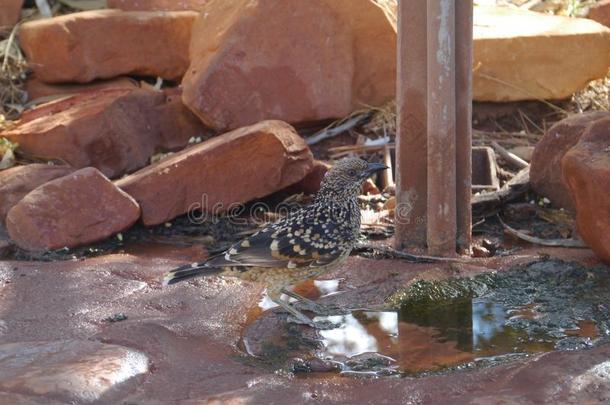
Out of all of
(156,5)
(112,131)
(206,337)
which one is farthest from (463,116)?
(156,5)

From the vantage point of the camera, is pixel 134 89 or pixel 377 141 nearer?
pixel 377 141

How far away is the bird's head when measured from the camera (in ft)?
20.9

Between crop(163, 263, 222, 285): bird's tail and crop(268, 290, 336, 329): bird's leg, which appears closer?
crop(163, 263, 222, 285): bird's tail

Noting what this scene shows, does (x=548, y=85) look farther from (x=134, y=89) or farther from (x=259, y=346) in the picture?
(x=259, y=346)

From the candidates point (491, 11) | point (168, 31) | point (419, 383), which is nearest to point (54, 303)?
point (419, 383)

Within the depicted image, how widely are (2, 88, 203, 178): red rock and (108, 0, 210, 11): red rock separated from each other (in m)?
1.42

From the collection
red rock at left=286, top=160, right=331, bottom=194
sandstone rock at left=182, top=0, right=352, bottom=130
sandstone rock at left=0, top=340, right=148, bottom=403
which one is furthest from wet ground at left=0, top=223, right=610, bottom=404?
sandstone rock at left=182, top=0, right=352, bottom=130

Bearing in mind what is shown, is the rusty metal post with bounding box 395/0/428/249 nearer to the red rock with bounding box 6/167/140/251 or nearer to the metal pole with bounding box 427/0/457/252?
the metal pole with bounding box 427/0/457/252

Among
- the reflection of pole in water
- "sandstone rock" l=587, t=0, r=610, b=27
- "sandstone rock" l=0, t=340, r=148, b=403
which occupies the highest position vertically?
"sandstone rock" l=587, t=0, r=610, b=27

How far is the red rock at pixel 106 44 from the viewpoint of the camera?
1035 centimetres

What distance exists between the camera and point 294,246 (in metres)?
5.95

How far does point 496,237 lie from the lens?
7.54 m

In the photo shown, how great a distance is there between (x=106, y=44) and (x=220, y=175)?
3.22 m

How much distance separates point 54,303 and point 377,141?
3.95 meters
